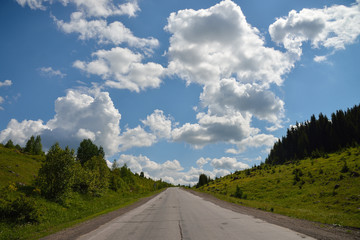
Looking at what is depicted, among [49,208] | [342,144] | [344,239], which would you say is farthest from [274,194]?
[342,144]

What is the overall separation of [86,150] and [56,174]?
73.8 m

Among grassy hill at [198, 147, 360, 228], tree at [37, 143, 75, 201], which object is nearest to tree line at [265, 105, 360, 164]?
grassy hill at [198, 147, 360, 228]

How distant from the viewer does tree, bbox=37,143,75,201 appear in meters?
22.0

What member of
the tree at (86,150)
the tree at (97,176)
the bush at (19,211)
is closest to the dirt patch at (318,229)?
the bush at (19,211)

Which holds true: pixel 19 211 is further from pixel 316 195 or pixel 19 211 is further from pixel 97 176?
pixel 316 195

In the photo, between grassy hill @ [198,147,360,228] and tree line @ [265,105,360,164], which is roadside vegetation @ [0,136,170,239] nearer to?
grassy hill @ [198,147,360,228]

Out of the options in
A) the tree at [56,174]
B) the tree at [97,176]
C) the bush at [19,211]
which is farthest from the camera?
the tree at [97,176]

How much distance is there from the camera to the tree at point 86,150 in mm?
88875

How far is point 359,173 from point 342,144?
5494 centimetres

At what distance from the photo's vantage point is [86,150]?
90875 millimetres

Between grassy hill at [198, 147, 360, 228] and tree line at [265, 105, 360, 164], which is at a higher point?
tree line at [265, 105, 360, 164]

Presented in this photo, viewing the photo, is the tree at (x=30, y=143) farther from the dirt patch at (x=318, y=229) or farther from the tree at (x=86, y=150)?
the dirt patch at (x=318, y=229)

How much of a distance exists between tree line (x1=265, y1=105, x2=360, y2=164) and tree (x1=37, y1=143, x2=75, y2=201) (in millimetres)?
64006

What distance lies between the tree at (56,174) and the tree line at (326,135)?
64006 mm
